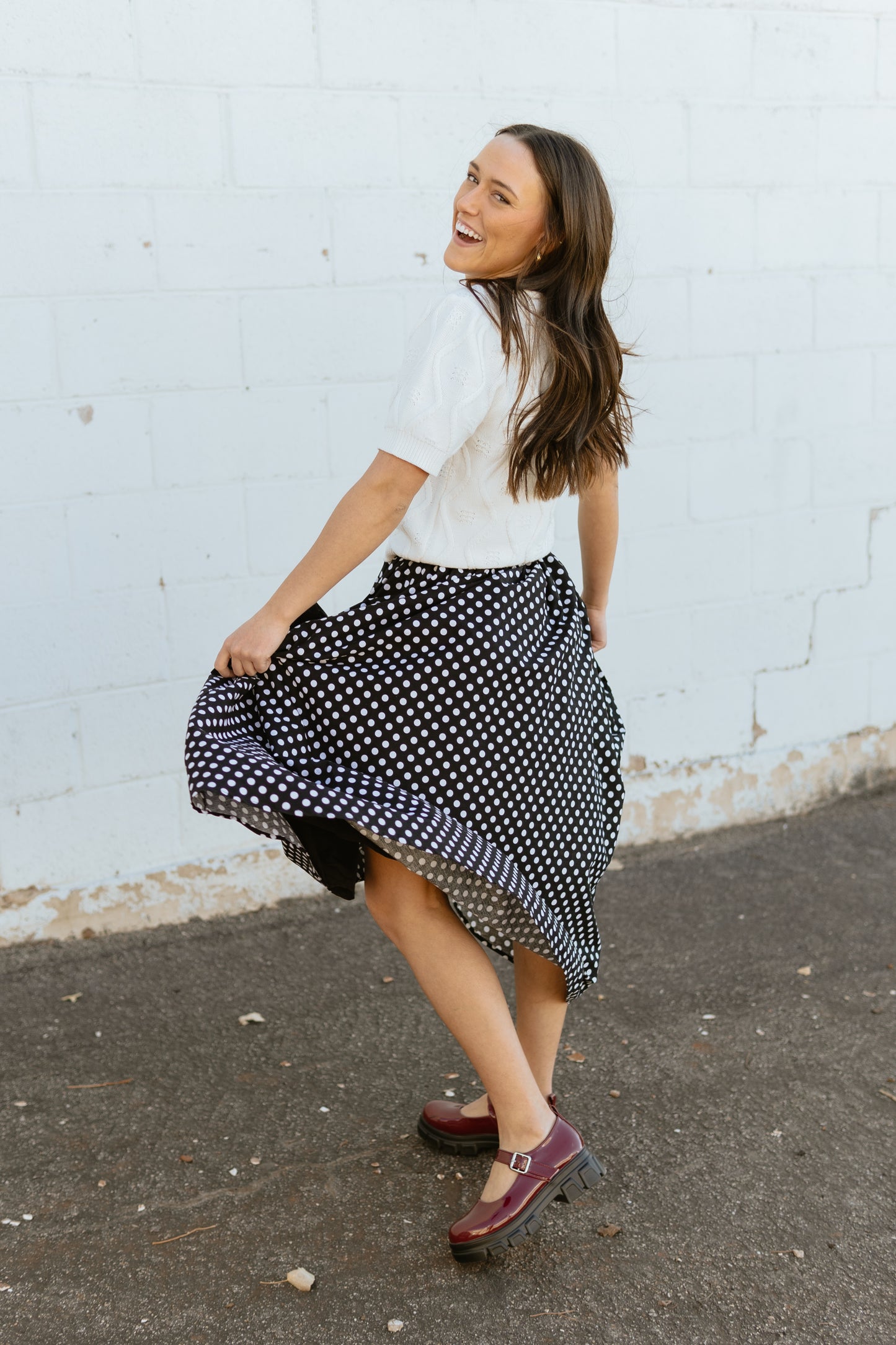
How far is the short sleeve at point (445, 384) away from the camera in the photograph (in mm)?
1664

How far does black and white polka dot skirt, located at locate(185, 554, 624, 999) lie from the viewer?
1.72 m

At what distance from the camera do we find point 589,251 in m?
1.76

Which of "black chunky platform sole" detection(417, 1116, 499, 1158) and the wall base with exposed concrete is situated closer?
"black chunky platform sole" detection(417, 1116, 499, 1158)

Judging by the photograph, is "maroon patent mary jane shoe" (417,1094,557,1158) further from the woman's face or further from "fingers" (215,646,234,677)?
the woman's face

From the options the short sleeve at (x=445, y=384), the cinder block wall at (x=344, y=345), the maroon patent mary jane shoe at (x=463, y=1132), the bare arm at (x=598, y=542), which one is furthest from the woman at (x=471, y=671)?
the cinder block wall at (x=344, y=345)

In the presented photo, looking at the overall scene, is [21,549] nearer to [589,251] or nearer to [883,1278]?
[589,251]

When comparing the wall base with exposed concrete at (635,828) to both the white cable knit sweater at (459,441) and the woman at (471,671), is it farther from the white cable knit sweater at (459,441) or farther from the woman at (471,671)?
the white cable knit sweater at (459,441)

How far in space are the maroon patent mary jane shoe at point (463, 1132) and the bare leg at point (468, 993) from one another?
0.25 m

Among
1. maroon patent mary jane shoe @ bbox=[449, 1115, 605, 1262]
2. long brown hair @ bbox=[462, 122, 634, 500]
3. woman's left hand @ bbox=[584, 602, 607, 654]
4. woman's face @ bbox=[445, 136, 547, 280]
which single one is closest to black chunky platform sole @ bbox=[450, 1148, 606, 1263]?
maroon patent mary jane shoe @ bbox=[449, 1115, 605, 1262]

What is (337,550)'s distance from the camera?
173cm

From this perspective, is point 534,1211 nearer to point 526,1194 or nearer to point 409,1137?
point 526,1194

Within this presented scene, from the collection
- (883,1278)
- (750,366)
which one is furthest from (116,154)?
(883,1278)

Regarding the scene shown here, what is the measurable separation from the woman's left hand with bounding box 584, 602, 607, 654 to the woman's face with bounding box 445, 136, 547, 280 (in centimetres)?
68

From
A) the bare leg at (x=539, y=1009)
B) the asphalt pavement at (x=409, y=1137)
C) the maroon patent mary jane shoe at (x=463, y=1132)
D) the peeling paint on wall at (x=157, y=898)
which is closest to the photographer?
the asphalt pavement at (x=409, y=1137)
